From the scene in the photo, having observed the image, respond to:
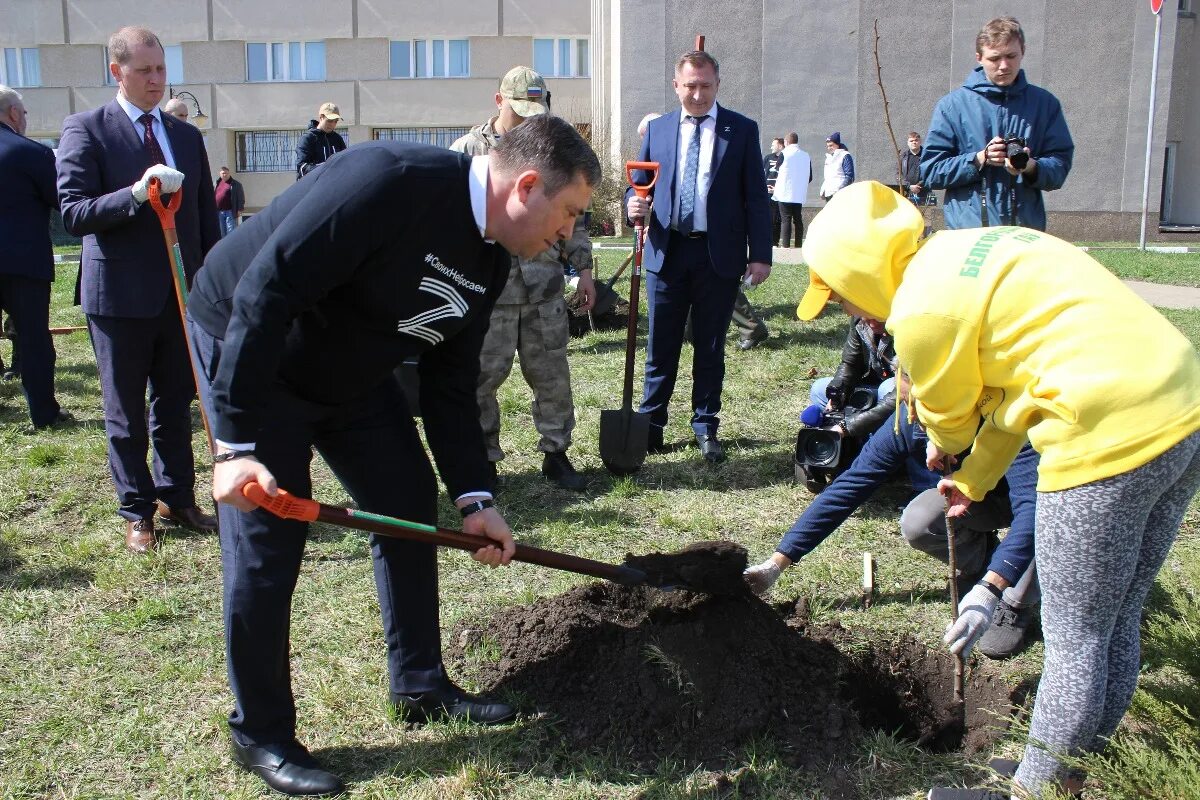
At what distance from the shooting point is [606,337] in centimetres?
916

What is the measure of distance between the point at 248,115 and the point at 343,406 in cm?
3099

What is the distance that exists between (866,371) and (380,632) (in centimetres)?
277

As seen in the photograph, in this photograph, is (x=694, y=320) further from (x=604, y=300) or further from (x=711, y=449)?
(x=604, y=300)

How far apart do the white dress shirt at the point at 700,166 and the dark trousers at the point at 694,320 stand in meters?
0.12

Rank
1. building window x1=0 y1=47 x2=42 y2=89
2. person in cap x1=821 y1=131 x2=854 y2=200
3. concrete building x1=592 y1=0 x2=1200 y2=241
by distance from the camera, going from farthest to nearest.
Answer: building window x1=0 y1=47 x2=42 y2=89
concrete building x1=592 y1=0 x2=1200 y2=241
person in cap x1=821 y1=131 x2=854 y2=200

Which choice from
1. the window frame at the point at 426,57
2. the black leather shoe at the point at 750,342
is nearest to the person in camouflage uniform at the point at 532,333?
the black leather shoe at the point at 750,342

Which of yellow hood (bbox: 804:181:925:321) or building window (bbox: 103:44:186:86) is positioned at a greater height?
building window (bbox: 103:44:186:86)

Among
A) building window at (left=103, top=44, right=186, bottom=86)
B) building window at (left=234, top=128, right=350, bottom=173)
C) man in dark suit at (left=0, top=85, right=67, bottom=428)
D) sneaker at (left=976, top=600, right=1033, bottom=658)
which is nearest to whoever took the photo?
sneaker at (left=976, top=600, right=1033, bottom=658)

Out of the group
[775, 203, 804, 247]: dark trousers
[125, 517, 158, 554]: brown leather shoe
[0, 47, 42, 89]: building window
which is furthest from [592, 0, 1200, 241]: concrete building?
[0, 47, 42, 89]: building window

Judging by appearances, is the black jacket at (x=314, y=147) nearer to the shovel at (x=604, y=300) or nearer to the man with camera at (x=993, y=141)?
the shovel at (x=604, y=300)

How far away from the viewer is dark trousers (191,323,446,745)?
2.64 meters

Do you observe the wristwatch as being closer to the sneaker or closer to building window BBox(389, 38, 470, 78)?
the sneaker

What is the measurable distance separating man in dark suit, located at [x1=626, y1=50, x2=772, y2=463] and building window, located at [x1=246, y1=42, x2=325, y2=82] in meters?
27.8

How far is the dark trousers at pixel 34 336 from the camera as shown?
6.32 metres
